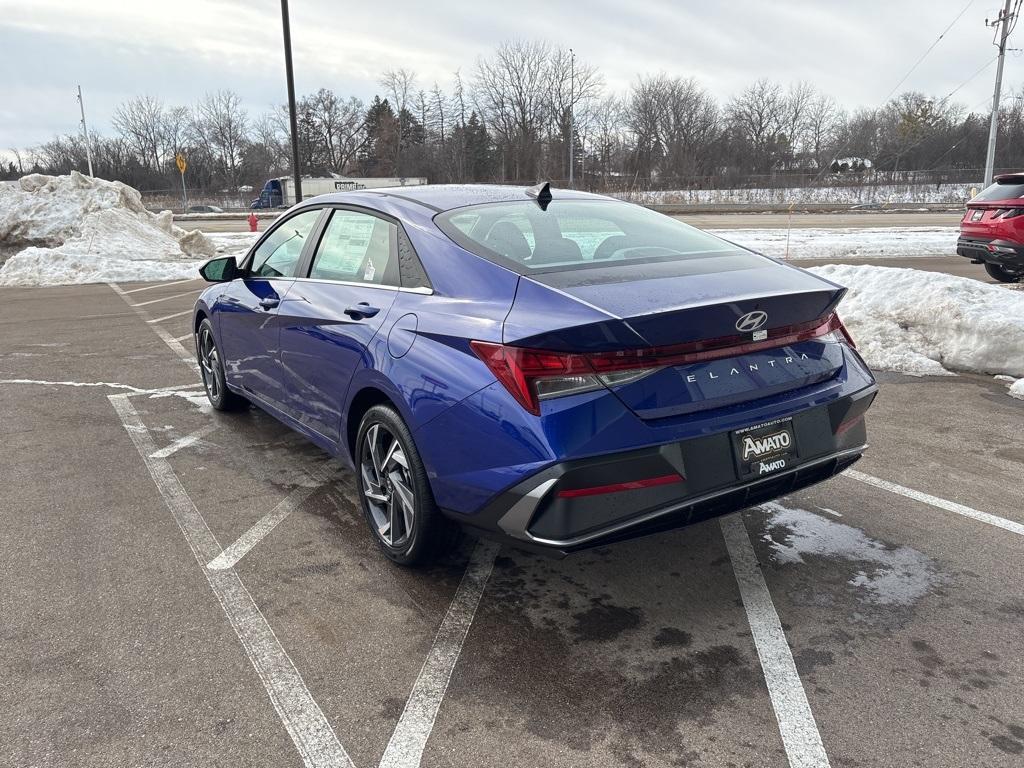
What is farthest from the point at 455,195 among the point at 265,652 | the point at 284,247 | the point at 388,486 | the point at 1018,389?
the point at 1018,389

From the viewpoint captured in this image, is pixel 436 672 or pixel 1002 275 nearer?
pixel 436 672

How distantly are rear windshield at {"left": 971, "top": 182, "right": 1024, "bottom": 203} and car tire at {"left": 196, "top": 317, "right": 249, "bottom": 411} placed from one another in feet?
35.3

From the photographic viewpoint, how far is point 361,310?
3.52 metres

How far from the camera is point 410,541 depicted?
3.29 m

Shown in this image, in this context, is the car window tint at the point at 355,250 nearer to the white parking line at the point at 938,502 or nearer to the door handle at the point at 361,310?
the door handle at the point at 361,310

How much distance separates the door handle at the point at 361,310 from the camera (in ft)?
11.3

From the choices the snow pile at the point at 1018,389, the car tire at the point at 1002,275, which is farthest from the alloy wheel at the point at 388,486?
the car tire at the point at 1002,275

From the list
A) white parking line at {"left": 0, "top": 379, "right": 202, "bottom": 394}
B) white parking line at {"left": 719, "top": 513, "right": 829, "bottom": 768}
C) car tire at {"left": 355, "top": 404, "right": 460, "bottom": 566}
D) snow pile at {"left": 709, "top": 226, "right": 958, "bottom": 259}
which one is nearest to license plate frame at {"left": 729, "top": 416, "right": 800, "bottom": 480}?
white parking line at {"left": 719, "top": 513, "right": 829, "bottom": 768}

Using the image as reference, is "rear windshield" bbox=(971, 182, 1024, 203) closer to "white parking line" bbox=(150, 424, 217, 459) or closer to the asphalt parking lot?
the asphalt parking lot

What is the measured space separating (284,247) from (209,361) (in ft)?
5.77

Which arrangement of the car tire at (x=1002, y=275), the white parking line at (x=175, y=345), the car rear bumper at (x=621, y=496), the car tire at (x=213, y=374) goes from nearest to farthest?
1. the car rear bumper at (x=621, y=496)
2. the car tire at (x=213, y=374)
3. the white parking line at (x=175, y=345)
4. the car tire at (x=1002, y=275)

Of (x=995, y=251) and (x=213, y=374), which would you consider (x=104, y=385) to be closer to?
(x=213, y=374)

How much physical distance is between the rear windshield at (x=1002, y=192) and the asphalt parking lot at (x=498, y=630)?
26.1 ft

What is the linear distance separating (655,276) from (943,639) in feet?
5.60
